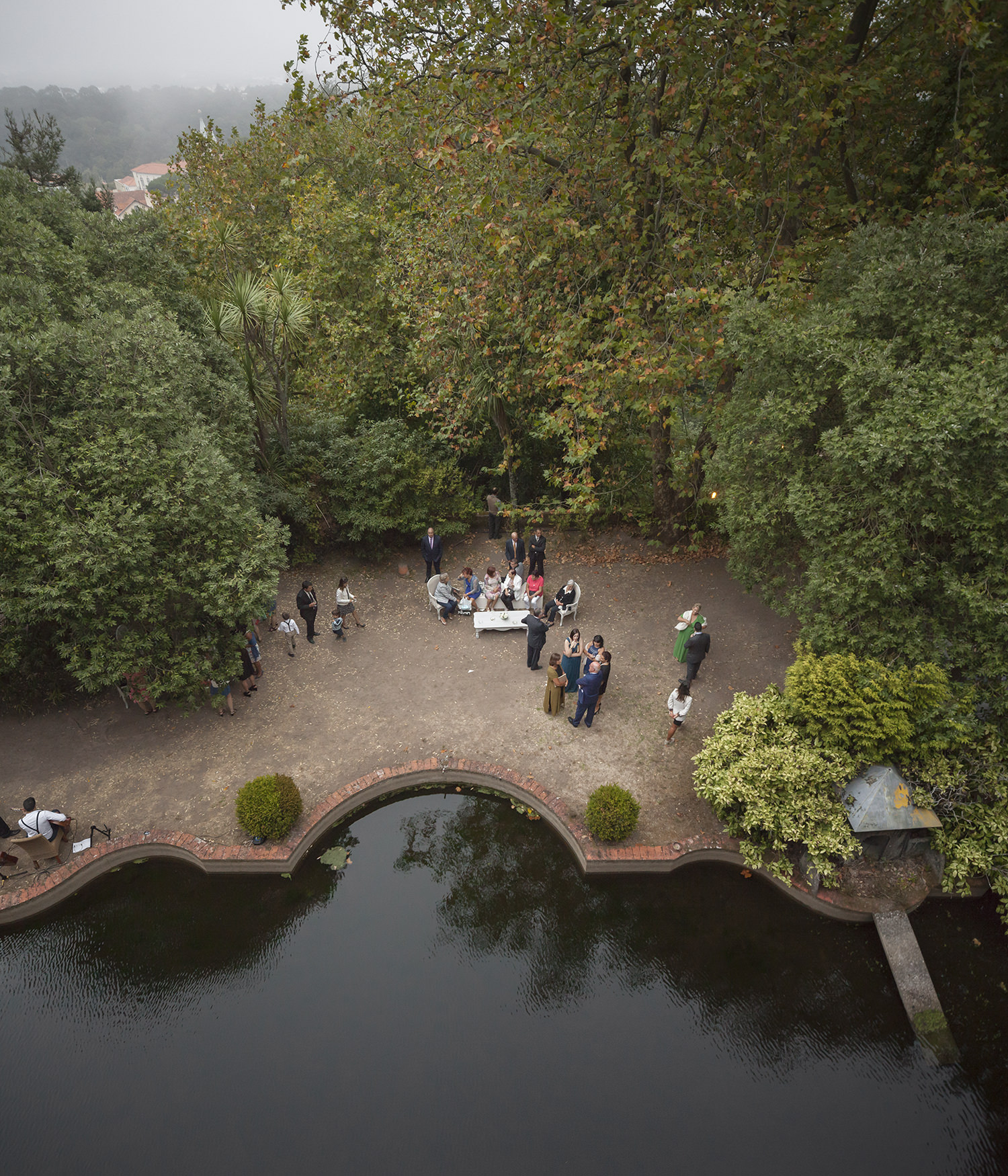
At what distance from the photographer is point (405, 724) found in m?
11.0

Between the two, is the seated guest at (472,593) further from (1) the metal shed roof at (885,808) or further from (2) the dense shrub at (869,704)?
(1) the metal shed roof at (885,808)

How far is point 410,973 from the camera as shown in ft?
25.9

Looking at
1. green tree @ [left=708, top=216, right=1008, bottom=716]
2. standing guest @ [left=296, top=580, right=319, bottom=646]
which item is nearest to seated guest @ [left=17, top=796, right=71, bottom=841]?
standing guest @ [left=296, top=580, right=319, bottom=646]

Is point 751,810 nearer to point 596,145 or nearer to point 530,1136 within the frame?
point 530,1136

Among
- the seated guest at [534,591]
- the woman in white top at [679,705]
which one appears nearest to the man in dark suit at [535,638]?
the seated guest at [534,591]

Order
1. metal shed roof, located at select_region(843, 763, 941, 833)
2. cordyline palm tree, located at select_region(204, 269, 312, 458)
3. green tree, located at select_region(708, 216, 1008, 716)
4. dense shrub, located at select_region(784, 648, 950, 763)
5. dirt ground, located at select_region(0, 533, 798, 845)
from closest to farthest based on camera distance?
green tree, located at select_region(708, 216, 1008, 716), dense shrub, located at select_region(784, 648, 950, 763), metal shed roof, located at select_region(843, 763, 941, 833), dirt ground, located at select_region(0, 533, 798, 845), cordyline palm tree, located at select_region(204, 269, 312, 458)

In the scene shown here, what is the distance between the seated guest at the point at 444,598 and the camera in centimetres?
1347

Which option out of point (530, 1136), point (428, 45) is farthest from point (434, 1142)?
point (428, 45)

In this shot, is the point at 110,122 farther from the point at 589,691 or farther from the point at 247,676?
the point at 589,691

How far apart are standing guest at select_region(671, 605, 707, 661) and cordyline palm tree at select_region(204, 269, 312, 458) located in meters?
10.6

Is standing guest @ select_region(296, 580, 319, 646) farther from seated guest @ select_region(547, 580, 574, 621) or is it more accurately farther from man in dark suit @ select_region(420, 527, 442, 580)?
seated guest @ select_region(547, 580, 574, 621)

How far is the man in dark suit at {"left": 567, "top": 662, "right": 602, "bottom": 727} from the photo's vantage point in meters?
10.3

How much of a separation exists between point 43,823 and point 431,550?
8.36 m

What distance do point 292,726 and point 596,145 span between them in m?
11.7
